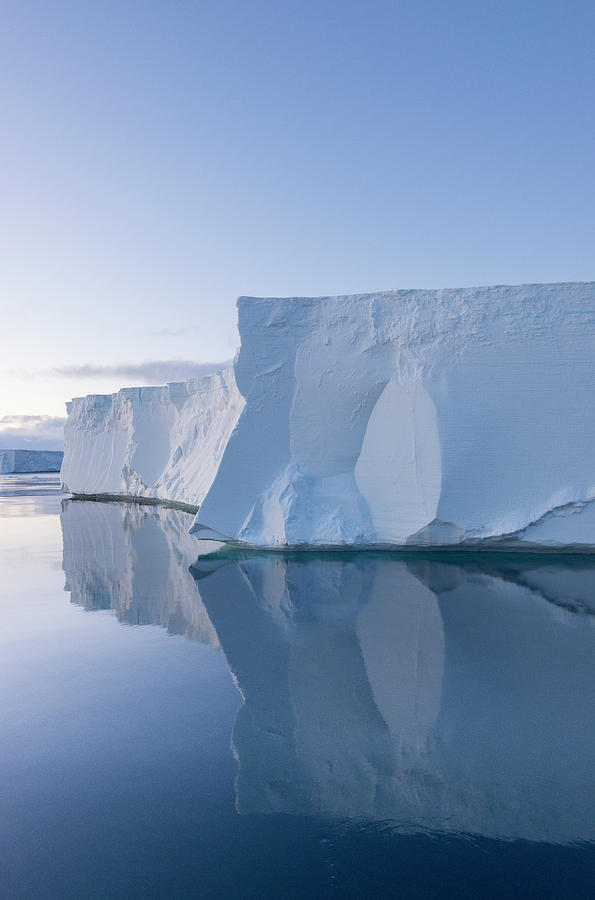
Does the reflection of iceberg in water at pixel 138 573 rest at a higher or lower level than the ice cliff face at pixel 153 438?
lower

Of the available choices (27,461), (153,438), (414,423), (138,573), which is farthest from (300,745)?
(27,461)

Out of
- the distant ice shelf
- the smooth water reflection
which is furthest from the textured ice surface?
the smooth water reflection

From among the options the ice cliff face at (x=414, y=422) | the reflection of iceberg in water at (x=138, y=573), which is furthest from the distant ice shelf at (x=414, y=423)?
the reflection of iceberg in water at (x=138, y=573)

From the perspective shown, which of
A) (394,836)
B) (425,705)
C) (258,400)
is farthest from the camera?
(258,400)

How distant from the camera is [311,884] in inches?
76.6

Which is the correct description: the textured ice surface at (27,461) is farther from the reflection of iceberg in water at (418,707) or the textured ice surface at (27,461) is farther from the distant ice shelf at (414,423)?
the reflection of iceberg in water at (418,707)

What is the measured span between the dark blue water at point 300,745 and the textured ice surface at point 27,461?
51191 millimetres

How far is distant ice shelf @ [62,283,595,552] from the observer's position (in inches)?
315

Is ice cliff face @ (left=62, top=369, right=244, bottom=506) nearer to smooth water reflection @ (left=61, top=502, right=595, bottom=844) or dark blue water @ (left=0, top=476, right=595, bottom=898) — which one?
smooth water reflection @ (left=61, top=502, right=595, bottom=844)

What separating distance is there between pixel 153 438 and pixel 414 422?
497 inches

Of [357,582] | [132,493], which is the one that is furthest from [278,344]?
[132,493]

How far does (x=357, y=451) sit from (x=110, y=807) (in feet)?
22.2

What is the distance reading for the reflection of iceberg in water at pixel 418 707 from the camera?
2386 millimetres

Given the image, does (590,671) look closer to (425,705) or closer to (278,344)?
(425,705)
